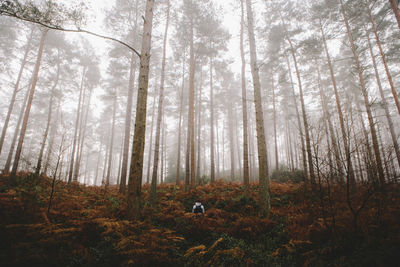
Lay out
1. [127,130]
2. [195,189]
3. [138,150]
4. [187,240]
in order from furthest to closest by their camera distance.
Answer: [127,130] → [195,189] → [138,150] → [187,240]

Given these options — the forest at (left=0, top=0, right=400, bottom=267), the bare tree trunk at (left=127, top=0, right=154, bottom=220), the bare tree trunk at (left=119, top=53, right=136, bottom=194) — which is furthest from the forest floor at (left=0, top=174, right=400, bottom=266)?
the bare tree trunk at (left=119, top=53, right=136, bottom=194)

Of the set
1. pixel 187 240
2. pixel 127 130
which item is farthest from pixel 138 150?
pixel 127 130

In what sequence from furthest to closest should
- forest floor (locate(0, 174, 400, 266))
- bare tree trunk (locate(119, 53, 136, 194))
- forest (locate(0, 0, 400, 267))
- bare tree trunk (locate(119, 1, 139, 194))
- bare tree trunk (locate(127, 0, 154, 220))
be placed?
bare tree trunk (locate(119, 1, 139, 194)) < bare tree trunk (locate(119, 53, 136, 194)) < bare tree trunk (locate(127, 0, 154, 220)) < forest (locate(0, 0, 400, 267)) < forest floor (locate(0, 174, 400, 266))

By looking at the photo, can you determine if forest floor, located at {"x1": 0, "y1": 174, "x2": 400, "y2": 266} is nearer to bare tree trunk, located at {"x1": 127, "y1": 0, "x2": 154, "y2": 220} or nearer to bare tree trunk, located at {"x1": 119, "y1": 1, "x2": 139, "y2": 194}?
bare tree trunk, located at {"x1": 127, "y1": 0, "x2": 154, "y2": 220}

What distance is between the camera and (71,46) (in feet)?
50.5

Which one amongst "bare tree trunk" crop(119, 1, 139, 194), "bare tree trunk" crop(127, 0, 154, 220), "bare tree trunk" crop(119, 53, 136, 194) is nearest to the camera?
"bare tree trunk" crop(127, 0, 154, 220)

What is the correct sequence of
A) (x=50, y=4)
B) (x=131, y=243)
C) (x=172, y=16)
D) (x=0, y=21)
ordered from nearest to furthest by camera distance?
(x=131, y=243), (x=50, y=4), (x=172, y=16), (x=0, y=21)

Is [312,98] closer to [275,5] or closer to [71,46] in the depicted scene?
[275,5]

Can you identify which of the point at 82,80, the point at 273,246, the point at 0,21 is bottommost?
the point at 273,246

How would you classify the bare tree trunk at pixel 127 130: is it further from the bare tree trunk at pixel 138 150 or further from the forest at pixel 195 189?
the bare tree trunk at pixel 138 150

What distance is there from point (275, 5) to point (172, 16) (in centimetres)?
864

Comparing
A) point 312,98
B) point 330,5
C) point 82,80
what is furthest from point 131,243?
point 312,98

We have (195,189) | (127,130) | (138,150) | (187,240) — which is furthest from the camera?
(127,130)

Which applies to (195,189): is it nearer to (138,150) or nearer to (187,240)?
(187,240)
